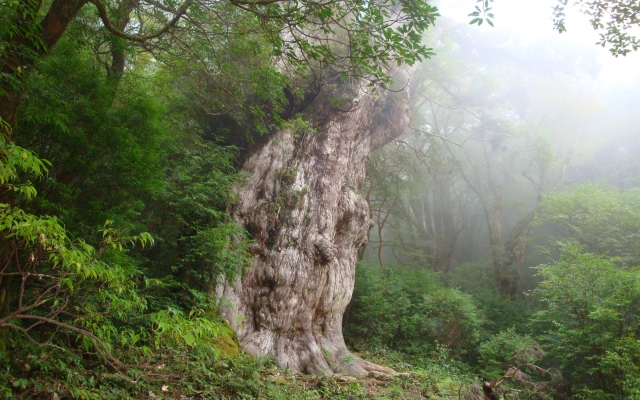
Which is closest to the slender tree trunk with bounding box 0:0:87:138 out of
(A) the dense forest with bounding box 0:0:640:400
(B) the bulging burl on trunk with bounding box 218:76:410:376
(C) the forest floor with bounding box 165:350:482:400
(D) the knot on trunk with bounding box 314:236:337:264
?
(A) the dense forest with bounding box 0:0:640:400

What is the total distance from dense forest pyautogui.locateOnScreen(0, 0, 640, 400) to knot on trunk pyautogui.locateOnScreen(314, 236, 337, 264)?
45mm

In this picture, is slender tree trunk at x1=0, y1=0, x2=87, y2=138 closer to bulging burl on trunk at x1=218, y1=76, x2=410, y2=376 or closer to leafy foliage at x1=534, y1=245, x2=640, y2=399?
bulging burl on trunk at x1=218, y1=76, x2=410, y2=376

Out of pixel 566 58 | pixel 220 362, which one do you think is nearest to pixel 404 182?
pixel 220 362

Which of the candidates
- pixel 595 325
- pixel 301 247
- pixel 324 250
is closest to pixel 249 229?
pixel 301 247

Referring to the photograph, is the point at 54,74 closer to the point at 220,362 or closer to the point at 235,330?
the point at 220,362

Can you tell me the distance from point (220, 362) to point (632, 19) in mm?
7318

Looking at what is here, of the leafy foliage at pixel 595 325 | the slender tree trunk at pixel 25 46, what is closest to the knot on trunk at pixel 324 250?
the leafy foliage at pixel 595 325

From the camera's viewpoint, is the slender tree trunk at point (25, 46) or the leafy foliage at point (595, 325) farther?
the leafy foliage at point (595, 325)

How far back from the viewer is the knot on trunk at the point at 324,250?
8.11m

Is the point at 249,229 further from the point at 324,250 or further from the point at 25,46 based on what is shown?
the point at 25,46

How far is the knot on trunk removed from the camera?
8109 mm

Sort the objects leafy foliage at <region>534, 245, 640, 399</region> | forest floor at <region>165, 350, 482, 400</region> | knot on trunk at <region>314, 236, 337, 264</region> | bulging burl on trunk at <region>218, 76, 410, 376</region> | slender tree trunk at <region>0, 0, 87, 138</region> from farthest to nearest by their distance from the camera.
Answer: knot on trunk at <region>314, 236, 337, 264</region> → bulging burl on trunk at <region>218, 76, 410, 376</region> → leafy foliage at <region>534, 245, 640, 399</region> → forest floor at <region>165, 350, 482, 400</region> → slender tree trunk at <region>0, 0, 87, 138</region>

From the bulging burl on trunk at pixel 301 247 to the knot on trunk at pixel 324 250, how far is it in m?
0.02

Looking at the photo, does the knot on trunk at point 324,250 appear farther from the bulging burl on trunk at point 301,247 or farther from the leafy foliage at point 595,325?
the leafy foliage at point 595,325
